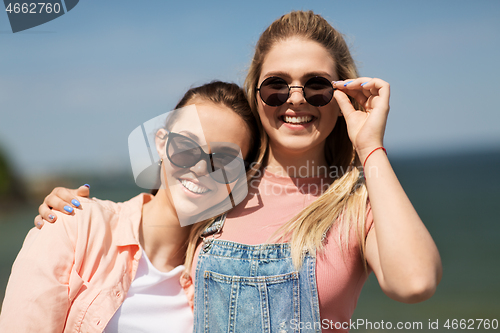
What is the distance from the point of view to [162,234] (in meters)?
2.52

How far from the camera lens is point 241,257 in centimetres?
230

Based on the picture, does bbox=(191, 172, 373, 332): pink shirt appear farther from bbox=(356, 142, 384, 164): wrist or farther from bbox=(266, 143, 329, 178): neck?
bbox=(356, 142, 384, 164): wrist

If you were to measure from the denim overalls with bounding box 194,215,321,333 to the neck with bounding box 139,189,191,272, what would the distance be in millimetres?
288

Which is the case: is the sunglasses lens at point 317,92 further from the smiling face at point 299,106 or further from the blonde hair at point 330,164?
the blonde hair at point 330,164

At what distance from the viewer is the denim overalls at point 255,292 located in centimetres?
217

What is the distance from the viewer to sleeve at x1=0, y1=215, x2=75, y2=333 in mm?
1983

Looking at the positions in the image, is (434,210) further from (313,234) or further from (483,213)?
(313,234)

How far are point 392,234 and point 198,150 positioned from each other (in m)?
1.25

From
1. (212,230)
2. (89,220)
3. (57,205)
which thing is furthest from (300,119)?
(57,205)

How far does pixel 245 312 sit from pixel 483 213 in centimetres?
2593

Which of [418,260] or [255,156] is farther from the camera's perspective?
[255,156]

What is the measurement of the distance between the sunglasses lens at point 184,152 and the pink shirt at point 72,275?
533 mm

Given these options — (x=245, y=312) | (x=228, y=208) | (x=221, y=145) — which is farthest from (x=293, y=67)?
(x=245, y=312)

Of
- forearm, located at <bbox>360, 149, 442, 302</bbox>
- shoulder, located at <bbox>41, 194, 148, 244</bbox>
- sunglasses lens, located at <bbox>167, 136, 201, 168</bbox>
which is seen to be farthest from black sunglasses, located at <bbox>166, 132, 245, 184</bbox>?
forearm, located at <bbox>360, 149, 442, 302</bbox>
